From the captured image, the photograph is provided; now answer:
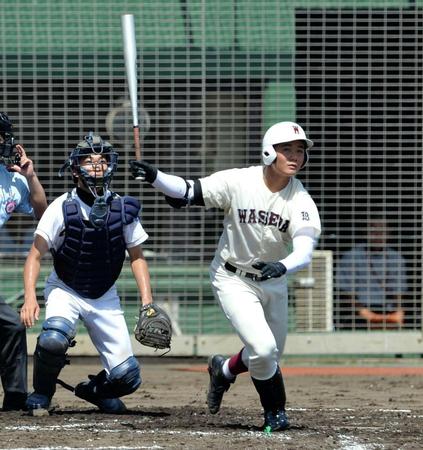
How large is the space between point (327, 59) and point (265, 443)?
579cm

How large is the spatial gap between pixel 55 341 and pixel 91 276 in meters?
0.47

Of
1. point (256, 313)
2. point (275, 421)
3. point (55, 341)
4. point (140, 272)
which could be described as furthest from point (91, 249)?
point (275, 421)

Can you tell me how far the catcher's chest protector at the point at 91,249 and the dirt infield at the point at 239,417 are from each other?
2.63 feet

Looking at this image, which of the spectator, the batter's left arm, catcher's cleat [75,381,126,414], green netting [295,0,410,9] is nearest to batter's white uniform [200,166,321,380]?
the batter's left arm

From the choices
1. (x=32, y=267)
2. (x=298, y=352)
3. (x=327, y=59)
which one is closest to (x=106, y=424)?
(x=32, y=267)

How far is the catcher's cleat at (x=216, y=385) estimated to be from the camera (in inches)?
298

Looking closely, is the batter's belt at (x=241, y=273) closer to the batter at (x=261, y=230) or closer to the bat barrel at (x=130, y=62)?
the batter at (x=261, y=230)

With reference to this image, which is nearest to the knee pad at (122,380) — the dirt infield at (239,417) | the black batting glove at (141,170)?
the dirt infield at (239,417)

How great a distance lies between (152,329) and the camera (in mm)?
7137

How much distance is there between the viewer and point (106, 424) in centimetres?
692

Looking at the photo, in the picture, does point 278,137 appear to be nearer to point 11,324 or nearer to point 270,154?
point 270,154

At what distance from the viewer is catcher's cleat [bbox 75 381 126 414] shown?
7.48 m

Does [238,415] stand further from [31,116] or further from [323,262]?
[31,116]

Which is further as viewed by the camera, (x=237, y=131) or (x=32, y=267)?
(x=237, y=131)
